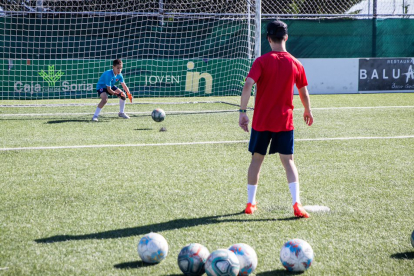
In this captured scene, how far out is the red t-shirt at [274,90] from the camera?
4402 mm

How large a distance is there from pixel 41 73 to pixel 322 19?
39.3 feet

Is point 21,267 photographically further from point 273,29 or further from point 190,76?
point 190,76

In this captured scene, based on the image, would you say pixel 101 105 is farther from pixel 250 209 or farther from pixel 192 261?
pixel 192 261

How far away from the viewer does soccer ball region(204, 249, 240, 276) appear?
2.93 m

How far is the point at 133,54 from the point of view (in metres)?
20.8

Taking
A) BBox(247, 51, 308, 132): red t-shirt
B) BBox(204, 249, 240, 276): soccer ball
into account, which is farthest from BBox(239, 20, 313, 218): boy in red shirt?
BBox(204, 249, 240, 276): soccer ball

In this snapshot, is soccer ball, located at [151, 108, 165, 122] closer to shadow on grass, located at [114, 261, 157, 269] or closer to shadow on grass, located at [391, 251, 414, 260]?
shadow on grass, located at [114, 261, 157, 269]

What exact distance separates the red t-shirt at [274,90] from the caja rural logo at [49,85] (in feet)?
51.0

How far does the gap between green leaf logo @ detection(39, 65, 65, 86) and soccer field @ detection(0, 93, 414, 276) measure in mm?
9051

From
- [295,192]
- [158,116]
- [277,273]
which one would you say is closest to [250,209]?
[295,192]

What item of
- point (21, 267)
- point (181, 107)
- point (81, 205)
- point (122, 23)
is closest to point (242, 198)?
point (81, 205)

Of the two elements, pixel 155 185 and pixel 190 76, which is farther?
pixel 190 76

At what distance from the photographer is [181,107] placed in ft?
49.4

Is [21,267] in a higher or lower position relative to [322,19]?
lower
